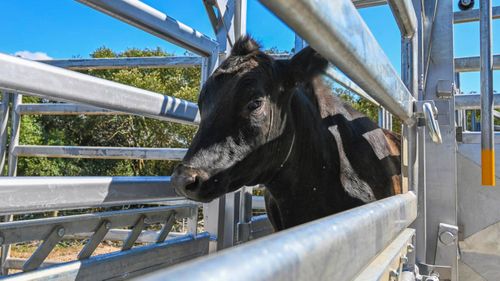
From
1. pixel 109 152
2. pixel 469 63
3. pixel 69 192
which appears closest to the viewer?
pixel 69 192

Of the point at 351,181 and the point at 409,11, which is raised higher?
the point at 409,11

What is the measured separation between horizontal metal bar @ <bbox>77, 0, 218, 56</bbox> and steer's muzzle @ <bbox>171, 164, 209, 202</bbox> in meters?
0.59

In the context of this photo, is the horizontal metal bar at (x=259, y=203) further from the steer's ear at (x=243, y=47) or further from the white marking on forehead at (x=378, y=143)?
the steer's ear at (x=243, y=47)

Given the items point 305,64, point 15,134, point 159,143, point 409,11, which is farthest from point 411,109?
point 159,143

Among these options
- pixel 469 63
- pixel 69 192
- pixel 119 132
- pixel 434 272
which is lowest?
pixel 434 272

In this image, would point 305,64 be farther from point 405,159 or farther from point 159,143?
point 159,143

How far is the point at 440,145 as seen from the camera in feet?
5.64

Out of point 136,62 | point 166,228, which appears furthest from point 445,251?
point 136,62

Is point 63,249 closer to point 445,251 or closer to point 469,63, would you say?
point 469,63

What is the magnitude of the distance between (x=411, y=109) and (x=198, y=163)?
93cm

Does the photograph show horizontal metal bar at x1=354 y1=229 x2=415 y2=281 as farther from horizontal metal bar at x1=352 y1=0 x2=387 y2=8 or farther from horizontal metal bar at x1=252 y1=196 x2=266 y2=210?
horizontal metal bar at x1=252 y1=196 x2=266 y2=210

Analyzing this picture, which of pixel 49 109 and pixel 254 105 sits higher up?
pixel 49 109

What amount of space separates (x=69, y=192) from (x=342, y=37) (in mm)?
1025

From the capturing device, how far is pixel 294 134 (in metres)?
2.46
